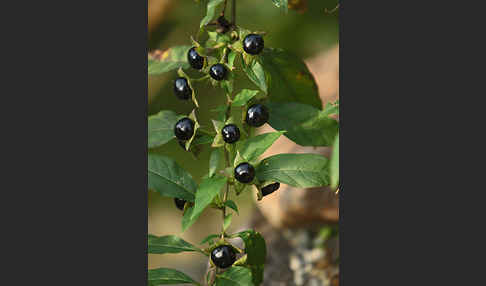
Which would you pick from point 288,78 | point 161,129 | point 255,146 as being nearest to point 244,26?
point 288,78

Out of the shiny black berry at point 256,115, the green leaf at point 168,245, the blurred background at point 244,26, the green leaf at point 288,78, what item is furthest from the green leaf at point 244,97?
the blurred background at point 244,26

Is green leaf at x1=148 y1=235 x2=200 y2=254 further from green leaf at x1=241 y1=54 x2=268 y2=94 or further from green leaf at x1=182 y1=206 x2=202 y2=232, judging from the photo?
green leaf at x1=241 y1=54 x2=268 y2=94

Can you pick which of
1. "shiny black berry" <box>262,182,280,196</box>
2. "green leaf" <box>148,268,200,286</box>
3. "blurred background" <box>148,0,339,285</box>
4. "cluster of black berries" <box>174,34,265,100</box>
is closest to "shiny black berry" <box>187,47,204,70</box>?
"cluster of black berries" <box>174,34,265,100</box>

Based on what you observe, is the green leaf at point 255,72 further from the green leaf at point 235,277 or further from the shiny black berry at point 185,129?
the green leaf at point 235,277

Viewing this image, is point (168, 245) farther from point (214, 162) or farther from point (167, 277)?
point (214, 162)

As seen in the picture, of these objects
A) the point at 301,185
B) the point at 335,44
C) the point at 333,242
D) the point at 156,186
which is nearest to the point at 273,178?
the point at 301,185

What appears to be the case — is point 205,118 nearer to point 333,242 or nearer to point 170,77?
point 170,77
